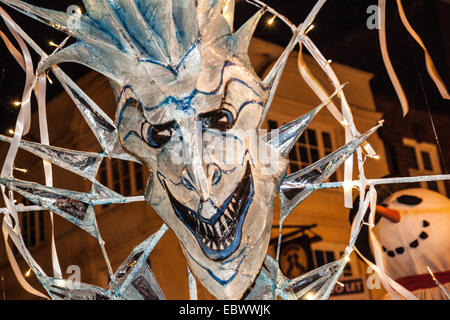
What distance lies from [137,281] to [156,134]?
297 millimetres

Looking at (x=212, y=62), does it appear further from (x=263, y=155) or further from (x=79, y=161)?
(x=79, y=161)

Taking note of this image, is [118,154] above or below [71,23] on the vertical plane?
below

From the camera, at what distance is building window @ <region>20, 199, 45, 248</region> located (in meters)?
1.77

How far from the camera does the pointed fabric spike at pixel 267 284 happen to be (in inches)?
46.8

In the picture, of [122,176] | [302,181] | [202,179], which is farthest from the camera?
[122,176]

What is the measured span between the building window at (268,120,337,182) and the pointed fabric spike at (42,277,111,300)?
2.55 feet

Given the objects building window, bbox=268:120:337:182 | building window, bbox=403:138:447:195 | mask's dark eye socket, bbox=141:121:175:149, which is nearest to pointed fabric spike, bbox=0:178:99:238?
mask's dark eye socket, bbox=141:121:175:149

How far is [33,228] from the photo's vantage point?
178 cm

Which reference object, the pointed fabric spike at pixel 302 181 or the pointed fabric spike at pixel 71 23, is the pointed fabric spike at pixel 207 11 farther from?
the pointed fabric spike at pixel 302 181

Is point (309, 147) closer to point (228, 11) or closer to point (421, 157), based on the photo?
point (421, 157)

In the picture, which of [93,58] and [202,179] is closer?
[202,179]

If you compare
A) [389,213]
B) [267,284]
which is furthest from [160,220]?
[389,213]

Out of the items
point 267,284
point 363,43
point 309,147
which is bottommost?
point 267,284
